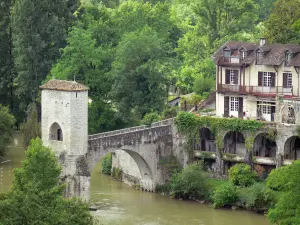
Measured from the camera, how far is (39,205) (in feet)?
221

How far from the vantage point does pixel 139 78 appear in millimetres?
104188

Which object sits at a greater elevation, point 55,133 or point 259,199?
point 55,133

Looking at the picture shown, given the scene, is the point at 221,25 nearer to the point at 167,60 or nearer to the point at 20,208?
the point at 167,60

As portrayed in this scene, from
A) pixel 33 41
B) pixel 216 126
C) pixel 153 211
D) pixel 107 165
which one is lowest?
pixel 153 211

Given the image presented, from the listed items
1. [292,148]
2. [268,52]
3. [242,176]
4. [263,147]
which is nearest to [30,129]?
[263,147]

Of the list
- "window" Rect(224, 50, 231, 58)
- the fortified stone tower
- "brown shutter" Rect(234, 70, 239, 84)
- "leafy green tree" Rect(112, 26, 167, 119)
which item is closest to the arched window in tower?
the fortified stone tower

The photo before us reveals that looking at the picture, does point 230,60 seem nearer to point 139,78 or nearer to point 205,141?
point 205,141

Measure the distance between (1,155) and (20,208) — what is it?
3730 cm

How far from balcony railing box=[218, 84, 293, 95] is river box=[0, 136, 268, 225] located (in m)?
10.1

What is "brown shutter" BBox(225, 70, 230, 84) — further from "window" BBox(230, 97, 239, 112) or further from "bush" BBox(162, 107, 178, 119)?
"bush" BBox(162, 107, 178, 119)

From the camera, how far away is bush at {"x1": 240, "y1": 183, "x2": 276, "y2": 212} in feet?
279

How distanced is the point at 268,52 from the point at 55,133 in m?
18.3

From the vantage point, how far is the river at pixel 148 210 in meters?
83.8

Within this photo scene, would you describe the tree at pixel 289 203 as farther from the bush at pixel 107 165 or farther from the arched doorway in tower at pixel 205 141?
the bush at pixel 107 165
